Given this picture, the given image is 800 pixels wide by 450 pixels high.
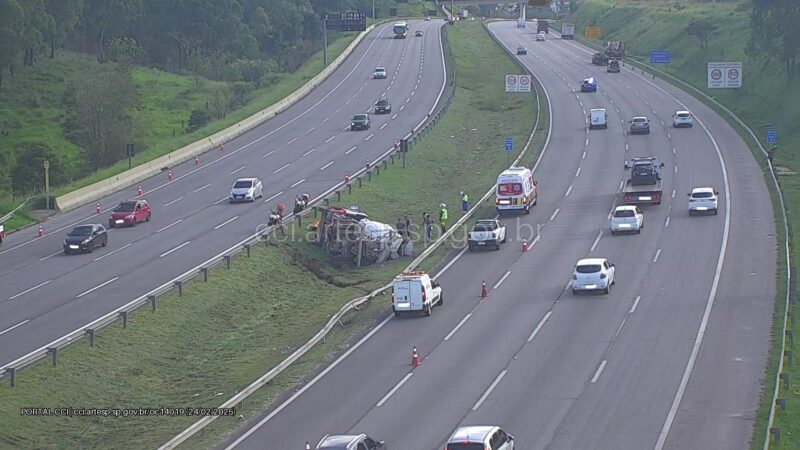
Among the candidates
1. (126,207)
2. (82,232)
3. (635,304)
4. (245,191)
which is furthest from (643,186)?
(82,232)

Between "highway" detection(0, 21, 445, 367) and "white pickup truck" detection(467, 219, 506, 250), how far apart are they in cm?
1156

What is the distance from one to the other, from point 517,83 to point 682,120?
19118mm

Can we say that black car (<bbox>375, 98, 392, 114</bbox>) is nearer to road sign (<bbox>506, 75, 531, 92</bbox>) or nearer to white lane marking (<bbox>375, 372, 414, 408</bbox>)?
road sign (<bbox>506, 75, 531, 92</bbox>)

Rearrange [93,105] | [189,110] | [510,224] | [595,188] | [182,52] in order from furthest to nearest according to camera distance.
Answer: [182,52] < [189,110] < [93,105] < [595,188] < [510,224]

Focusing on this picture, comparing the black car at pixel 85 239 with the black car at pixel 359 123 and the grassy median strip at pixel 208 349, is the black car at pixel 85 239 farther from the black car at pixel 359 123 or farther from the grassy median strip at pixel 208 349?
the black car at pixel 359 123

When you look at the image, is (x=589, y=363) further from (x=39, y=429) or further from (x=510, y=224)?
(x=510, y=224)

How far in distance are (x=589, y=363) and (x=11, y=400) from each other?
56.9 ft

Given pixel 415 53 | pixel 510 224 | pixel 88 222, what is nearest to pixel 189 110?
pixel 415 53

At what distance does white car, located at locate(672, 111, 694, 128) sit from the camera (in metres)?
91.8

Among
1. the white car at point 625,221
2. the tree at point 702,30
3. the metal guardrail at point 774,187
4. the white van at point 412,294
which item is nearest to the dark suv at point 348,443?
the metal guardrail at point 774,187

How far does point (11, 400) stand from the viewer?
37.1 metres

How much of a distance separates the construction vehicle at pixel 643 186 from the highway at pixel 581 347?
639 millimetres

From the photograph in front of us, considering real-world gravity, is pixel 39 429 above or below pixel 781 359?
below

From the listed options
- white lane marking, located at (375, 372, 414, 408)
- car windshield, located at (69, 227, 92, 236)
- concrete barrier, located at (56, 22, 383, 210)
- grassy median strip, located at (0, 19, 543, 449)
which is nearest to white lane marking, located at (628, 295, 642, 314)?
grassy median strip, located at (0, 19, 543, 449)
